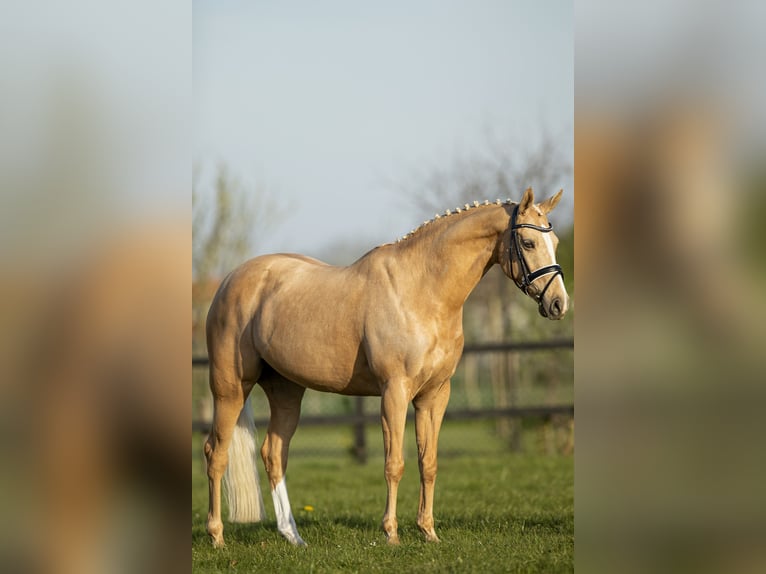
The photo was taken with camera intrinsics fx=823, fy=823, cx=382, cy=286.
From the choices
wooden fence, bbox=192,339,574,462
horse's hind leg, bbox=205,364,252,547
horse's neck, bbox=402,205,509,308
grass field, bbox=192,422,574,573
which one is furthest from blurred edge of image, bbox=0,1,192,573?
wooden fence, bbox=192,339,574,462

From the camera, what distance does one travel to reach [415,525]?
6.29 meters

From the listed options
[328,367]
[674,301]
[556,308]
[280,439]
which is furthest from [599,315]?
[280,439]

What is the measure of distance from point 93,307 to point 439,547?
3.62 meters

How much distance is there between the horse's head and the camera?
4852 millimetres

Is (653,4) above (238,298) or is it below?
above

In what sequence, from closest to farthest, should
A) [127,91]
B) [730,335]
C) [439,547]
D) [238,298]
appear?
[730,335] < [127,91] < [439,547] < [238,298]

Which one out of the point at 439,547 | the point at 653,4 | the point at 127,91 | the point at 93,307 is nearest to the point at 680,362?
the point at 653,4

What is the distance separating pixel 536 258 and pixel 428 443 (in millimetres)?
1471

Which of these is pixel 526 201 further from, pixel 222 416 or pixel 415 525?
pixel 415 525

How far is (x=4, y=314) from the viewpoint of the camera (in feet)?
6.33

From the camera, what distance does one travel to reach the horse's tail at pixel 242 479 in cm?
601

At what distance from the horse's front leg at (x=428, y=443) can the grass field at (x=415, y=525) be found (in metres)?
0.17

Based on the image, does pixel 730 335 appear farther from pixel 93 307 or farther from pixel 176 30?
pixel 176 30

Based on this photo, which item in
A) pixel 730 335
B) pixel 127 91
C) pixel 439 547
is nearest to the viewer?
pixel 730 335
